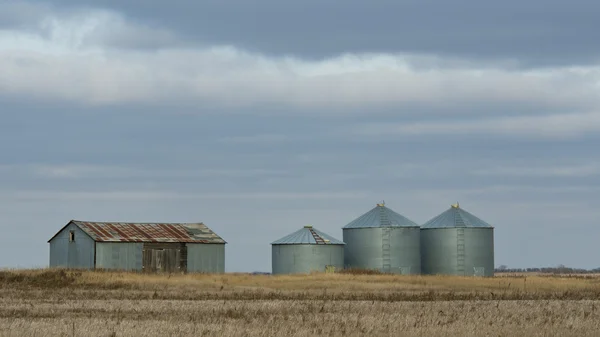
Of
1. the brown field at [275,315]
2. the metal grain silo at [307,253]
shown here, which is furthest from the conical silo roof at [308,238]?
the brown field at [275,315]

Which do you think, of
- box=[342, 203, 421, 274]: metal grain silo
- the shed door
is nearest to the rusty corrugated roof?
the shed door

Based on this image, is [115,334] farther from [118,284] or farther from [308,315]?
[118,284]

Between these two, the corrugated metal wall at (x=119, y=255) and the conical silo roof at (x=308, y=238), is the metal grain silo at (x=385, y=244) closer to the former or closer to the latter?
the conical silo roof at (x=308, y=238)

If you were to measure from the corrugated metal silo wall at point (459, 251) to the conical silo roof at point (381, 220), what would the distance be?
2.57m

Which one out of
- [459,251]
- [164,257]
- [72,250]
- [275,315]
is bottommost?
[275,315]

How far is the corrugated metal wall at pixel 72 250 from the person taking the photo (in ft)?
241

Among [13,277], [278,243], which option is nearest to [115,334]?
[13,277]

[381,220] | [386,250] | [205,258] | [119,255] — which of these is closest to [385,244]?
[386,250]

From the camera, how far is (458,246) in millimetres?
78000

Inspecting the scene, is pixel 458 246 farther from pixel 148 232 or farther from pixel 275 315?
pixel 275 315

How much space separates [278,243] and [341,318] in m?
49.2

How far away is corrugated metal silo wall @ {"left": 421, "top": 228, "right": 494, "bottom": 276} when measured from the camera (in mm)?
77750

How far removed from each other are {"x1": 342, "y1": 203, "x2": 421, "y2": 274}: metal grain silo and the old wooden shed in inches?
463

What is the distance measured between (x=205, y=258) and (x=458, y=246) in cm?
2154
